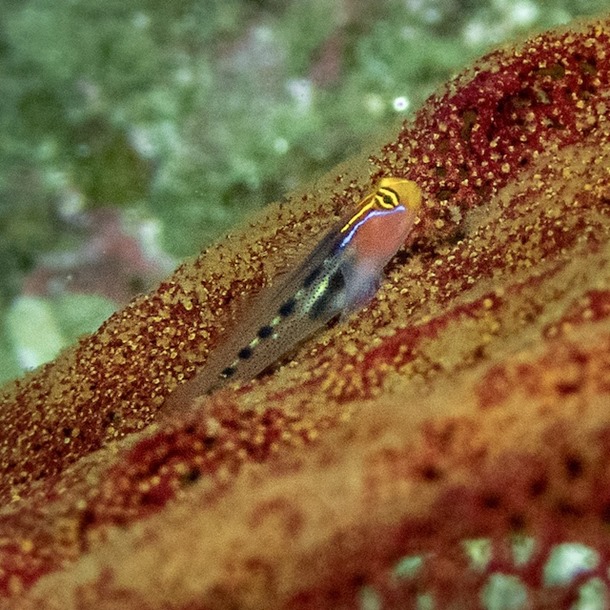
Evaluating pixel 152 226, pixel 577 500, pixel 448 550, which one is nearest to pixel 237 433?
pixel 448 550

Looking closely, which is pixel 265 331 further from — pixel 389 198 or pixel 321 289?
pixel 389 198

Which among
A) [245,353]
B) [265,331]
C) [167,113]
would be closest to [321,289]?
[265,331]

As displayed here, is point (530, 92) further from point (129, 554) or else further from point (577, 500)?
point (129, 554)

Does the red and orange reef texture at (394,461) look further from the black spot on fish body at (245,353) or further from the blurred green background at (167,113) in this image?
the blurred green background at (167,113)

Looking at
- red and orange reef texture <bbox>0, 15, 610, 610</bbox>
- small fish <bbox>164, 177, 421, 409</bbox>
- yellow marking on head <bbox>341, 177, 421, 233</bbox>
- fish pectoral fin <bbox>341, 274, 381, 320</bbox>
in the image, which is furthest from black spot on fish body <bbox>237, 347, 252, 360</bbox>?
yellow marking on head <bbox>341, 177, 421, 233</bbox>

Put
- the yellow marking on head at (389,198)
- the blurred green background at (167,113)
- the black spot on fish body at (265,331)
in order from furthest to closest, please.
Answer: the black spot on fish body at (265,331), the yellow marking on head at (389,198), the blurred green background at (167,113)

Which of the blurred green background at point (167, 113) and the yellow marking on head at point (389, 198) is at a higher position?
the blurred green background at point (167, 113)

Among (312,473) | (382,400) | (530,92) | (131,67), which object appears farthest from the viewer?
(530,92)

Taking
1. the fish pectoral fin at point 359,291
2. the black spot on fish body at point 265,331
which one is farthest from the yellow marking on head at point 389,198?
the black spot on fish body at point 265,331

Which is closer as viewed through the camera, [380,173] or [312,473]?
[312,473]
